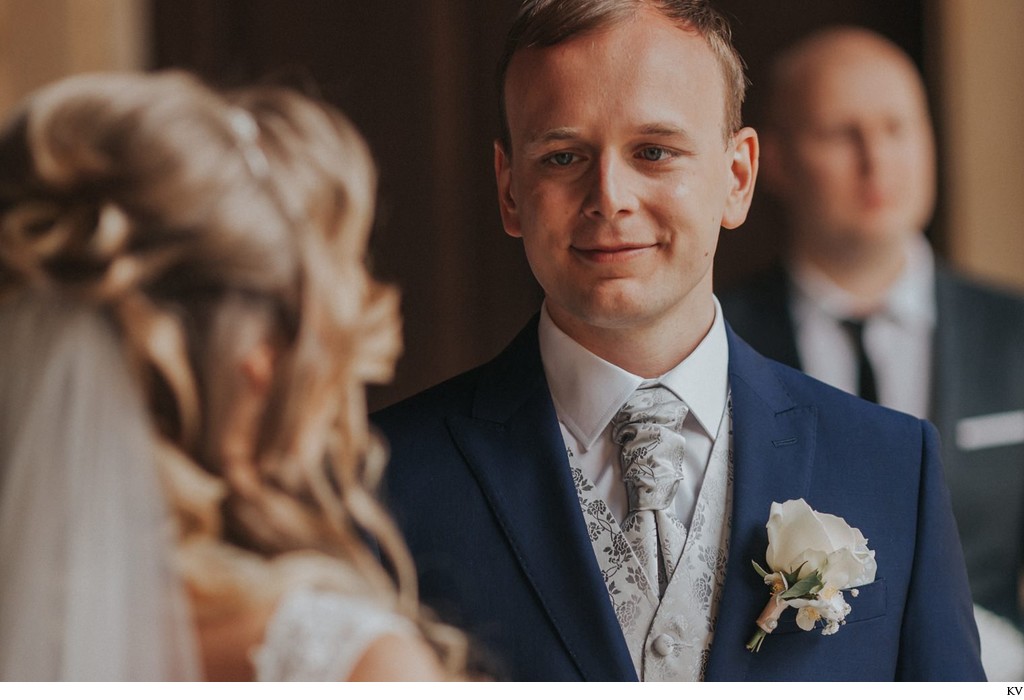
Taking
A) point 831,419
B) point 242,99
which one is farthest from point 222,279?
point 831,419

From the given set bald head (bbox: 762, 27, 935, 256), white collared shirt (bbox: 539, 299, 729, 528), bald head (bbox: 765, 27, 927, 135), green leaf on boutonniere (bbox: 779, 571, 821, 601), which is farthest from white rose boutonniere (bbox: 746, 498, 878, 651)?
bald head (bbox: 765, 27, 927, 135)

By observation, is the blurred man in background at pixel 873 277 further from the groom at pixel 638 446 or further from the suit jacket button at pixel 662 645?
the suit jacket button at pixel 662 645

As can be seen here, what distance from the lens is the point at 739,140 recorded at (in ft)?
4.78

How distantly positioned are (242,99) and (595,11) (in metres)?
0.45

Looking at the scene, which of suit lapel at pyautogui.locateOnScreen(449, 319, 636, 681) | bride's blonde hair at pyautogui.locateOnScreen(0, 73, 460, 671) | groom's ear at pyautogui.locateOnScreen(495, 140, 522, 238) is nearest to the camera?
bride's blonde hair at pyautogui.locateOnScreen(0, 73, 460, 671)

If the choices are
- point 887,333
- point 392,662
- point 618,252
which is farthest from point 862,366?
point 392,662

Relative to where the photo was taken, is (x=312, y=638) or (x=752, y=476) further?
(x=752, y=476)

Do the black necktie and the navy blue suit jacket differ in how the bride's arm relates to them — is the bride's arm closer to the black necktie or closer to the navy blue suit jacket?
the navy blue suit jacket

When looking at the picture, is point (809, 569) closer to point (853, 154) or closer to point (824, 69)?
point (853, 154)

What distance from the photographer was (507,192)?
4.85 ft

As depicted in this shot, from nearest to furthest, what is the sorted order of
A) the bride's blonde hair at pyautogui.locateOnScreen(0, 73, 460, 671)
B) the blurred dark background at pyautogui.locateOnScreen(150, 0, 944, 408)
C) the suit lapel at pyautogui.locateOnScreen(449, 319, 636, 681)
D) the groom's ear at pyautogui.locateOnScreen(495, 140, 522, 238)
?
the bride's blonde hair at pyautogui.locateOnScreen(0, 73, 460, 671), the suit lapel at pyautogui.locateOnScreen(449, 319, 636, 681), the groom's ear at pyautogui.locateOnScreen(495, 140, 522, 238), the blurred dark background at pyautogui.locateOnScreen(150, 0, 944, 408)

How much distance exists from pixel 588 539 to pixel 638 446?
138 mm

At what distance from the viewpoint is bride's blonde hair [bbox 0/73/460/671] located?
4.10 ft

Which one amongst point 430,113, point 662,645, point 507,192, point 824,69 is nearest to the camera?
point 662,645
